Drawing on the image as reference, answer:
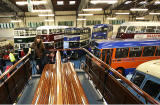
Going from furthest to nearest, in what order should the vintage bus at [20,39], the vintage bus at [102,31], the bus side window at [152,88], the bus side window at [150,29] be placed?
the vintage bus at [102,31] < the bus side window at [150,29] < the vintage bus at [20,39] < the bus side window at [152,88]

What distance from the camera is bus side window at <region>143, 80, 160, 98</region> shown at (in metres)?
3.08

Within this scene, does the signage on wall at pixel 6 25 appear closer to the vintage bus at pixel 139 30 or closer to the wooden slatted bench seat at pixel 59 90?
the vintage bus at pixel 139 30

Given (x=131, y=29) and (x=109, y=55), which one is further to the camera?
(x=131, y=29)

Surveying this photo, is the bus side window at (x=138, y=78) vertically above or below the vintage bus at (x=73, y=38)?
below

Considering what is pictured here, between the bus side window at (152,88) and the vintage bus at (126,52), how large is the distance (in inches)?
152

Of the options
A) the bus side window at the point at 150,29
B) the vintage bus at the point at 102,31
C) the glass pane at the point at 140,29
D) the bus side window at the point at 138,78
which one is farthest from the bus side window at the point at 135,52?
the vintage bus at the point at 102,31

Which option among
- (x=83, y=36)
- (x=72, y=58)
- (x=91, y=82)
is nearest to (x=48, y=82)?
(x=91, y=82)

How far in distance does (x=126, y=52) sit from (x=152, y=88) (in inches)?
177

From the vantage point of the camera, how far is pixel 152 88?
10.8 ft

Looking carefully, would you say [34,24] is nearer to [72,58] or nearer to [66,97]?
[72,58]

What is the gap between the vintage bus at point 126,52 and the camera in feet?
23.8

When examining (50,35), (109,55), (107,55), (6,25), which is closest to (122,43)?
(109,55)

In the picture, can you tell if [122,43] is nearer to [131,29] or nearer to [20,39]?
[131,29]

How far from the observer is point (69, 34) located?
12812 millimetres
